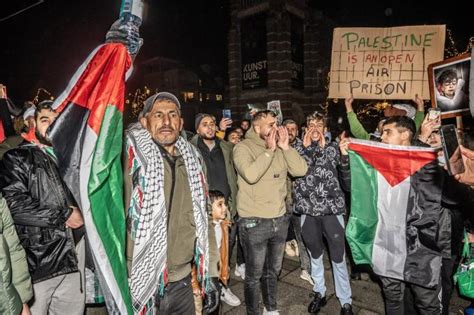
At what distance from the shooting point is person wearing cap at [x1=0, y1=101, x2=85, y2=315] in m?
2.32

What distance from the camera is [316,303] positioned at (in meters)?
3.79

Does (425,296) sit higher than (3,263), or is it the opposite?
(3,263)

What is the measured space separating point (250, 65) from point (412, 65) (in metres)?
6.68

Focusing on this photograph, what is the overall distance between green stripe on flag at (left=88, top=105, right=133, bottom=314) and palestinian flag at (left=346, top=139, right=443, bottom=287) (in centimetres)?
233

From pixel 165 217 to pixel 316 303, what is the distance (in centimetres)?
259

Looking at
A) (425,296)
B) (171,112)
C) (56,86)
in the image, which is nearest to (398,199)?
(425,296)

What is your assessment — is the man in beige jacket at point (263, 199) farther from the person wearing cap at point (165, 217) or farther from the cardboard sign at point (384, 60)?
the cardboard sign at point (384, 60)

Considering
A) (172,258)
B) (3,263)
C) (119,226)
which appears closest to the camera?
(3,263)

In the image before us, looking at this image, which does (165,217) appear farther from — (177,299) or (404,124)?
(404,124)

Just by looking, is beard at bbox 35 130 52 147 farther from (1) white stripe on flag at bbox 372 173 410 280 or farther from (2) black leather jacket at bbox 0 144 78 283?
(1) white stripe on flag at bbox 372 173 410 280

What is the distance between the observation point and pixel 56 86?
11688mm

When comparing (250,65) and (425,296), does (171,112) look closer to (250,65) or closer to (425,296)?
(425,296)

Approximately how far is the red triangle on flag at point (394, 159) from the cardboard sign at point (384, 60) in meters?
1.86

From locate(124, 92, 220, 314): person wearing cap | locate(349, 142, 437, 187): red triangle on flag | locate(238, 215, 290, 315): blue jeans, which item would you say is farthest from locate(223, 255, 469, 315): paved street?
locate(349, 142, 437, 187): red triangle on flag
